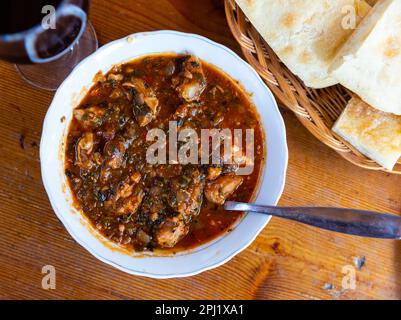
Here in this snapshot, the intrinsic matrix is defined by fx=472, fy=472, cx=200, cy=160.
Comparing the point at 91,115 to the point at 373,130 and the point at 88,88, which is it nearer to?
the point at 88,88

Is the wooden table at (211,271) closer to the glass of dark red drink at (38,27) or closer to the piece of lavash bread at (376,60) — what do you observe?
the piece of lavash bread at (376,60)

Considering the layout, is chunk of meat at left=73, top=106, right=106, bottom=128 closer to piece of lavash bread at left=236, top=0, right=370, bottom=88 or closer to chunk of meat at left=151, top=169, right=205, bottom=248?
chunk of meat at left=151, top=169, right=205, bottom=248

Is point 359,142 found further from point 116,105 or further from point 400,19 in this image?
point 116,105

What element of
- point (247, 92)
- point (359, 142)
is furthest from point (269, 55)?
point (359, 142)

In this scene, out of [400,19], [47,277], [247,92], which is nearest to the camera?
[400,19]

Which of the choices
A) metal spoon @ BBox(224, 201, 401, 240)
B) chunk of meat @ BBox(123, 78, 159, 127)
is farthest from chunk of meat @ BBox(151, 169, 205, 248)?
chunk of meat @ BBox(123, 78, 159, 127)

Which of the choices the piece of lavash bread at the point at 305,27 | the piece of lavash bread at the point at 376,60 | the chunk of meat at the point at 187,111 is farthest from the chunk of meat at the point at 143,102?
the piece of lavash bread at the point at 376,60

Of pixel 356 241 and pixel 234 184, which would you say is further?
pixel 356 241
